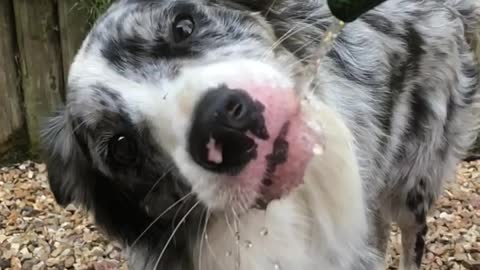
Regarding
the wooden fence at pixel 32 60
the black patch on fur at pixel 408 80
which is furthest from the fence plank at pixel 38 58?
the black patch on fur at pixel 408 80

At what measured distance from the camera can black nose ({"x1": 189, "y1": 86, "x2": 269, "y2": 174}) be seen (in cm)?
214

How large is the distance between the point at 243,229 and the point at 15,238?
2088mm

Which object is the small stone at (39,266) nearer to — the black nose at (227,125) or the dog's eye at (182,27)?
the dog's eye at (182,27)

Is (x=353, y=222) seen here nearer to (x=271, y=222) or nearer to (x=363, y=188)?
(x=363, y=188)

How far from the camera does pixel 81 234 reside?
445cm

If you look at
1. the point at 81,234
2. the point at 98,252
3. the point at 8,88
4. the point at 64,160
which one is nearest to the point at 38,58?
the point at 8,88

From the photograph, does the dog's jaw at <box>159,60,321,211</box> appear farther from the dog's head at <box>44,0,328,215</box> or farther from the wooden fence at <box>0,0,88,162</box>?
the wooden fence at <box>0,0,88,162</box>

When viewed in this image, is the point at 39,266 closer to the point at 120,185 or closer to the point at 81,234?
the point at 81,234

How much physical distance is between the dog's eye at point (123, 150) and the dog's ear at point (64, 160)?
195 mm

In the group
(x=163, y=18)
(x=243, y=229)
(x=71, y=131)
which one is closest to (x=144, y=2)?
(x=163, y=18)

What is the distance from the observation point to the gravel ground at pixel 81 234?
4.21 metres

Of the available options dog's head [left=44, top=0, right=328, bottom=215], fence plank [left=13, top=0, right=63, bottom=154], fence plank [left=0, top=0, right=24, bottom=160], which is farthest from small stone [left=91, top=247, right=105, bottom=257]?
dog's head [left=44, top=0, right=328, bottom=215]

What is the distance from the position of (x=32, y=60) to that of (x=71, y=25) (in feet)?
1.01

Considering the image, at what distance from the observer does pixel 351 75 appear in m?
3.05
